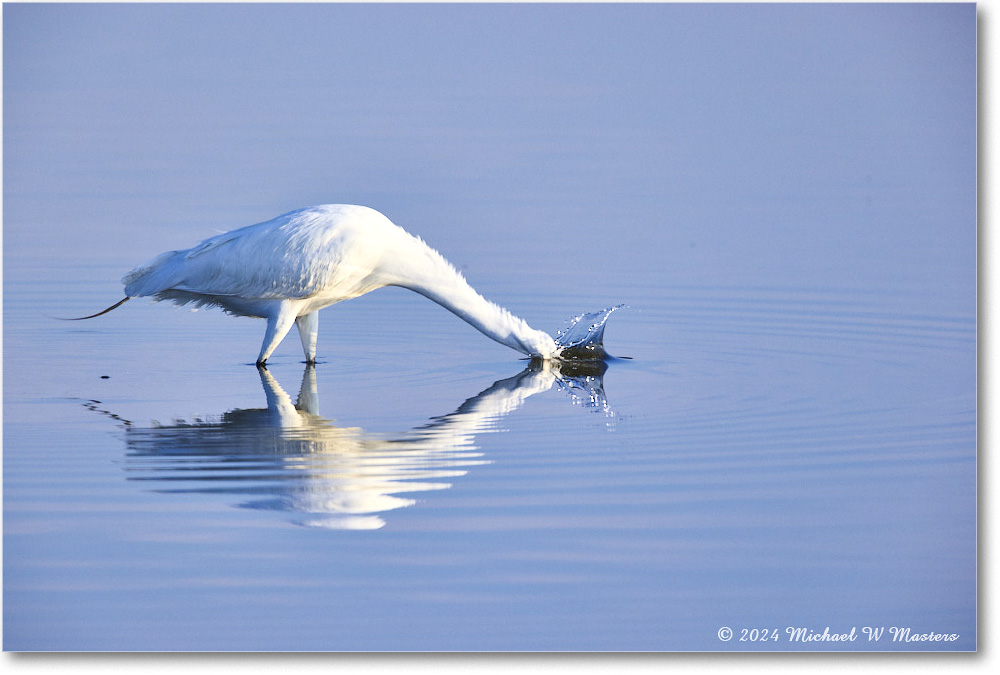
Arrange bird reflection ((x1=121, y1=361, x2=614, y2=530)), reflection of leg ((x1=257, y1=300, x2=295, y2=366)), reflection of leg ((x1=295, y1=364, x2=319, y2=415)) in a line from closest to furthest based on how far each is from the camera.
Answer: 1. bird reflection ((x1=121, y1=361, x2=614, y2=530))
2. reflection of leg ((x1=295, y1=364, x2=319, y2=415))
3. reflection of leg ((x1=257, y1=300, x2=295, y2=366))

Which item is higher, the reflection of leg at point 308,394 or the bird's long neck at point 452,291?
the bird's long neck at point 452,291

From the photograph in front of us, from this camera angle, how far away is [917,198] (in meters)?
8.99

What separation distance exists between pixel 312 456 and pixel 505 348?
318 centimetres

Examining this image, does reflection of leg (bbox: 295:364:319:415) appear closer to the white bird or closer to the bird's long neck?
the white bird

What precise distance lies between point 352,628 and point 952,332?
5562 mm

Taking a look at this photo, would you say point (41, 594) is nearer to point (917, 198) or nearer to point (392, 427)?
point (392, 427)

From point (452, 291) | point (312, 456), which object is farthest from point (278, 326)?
point (312, 456)

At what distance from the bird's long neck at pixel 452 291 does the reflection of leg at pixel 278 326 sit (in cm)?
65

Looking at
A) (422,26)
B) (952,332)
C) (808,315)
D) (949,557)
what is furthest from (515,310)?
(949,557)

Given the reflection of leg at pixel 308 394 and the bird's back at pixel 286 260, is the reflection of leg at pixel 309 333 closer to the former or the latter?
the reflection of leg at pixel 308 394

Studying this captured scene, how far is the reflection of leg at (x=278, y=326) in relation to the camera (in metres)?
9.54

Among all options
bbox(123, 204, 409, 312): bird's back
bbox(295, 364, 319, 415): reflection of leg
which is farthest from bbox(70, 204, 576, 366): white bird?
bbox(295, 364, 319, 415): reflection of leg

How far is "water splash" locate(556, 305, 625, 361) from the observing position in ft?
32.7

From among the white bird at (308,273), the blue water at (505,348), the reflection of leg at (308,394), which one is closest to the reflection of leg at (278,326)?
the white bird at (308,273)
